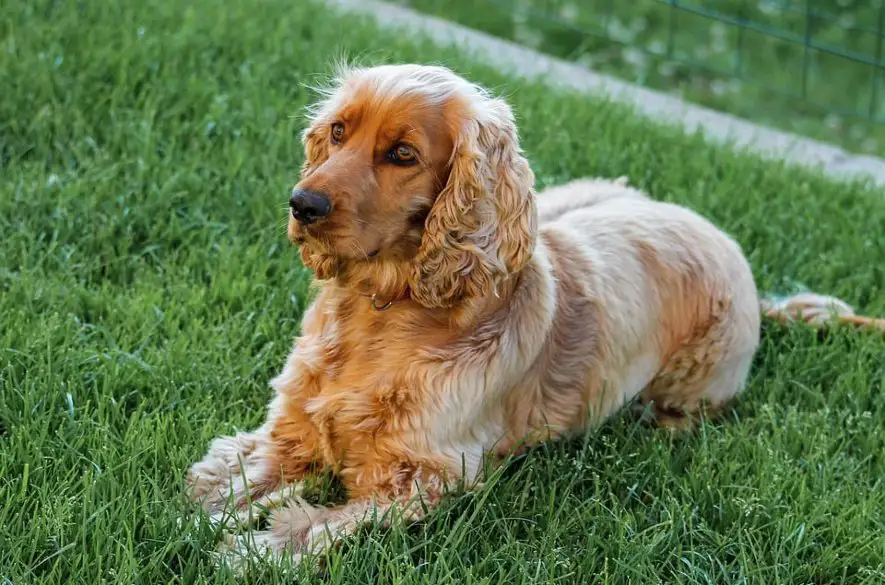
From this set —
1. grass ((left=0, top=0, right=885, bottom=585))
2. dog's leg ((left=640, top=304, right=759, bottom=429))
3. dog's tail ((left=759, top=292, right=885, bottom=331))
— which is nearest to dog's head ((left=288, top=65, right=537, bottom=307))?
grass ((left=0, top=0, right=885, bottom=585))

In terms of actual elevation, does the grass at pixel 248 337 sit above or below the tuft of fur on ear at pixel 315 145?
below

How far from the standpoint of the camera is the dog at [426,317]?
116 inches

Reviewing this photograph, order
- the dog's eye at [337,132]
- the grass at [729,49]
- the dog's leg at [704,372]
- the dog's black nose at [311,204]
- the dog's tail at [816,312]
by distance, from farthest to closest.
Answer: the grass at [729,49] → the dog's tail at [816,312] → the dog's leg at [704,372] → the dog's eye at [337,132] → the dog's black nose at [311,204]

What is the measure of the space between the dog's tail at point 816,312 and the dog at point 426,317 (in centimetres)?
81

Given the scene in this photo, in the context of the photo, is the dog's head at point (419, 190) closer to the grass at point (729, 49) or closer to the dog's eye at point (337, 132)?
the dog's eye at point (337, 132)

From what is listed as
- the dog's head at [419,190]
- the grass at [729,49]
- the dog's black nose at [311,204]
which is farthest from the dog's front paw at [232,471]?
the grass at [729,49]

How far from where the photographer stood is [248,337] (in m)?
3.92

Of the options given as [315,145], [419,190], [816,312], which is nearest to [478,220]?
[419,190]

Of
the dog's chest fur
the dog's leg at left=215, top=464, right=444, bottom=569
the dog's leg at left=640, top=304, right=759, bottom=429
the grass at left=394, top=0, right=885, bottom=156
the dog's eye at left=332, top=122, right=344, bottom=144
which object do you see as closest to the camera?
the dog's leg at left=215, top=464, right=444, bottom=569

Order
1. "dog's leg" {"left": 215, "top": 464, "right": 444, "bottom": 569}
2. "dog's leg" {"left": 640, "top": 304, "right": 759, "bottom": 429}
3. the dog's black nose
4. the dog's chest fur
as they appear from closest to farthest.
Answer: the dog's black nose
"dog's leg" {"left": 215, "top": 464, "right": 444, "bottom": 569}
the dog's chest fur
"dog's leg" {"left": 640, "top": 304, "right": 759, "bottom": 429}

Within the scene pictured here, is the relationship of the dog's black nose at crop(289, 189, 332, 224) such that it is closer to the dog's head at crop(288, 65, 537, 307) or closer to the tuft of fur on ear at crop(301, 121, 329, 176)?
the dog's head at crop(288, 65, 537, 307)

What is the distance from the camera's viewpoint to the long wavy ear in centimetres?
296

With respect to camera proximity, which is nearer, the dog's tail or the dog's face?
the dog's face

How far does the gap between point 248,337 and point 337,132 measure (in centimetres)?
115
